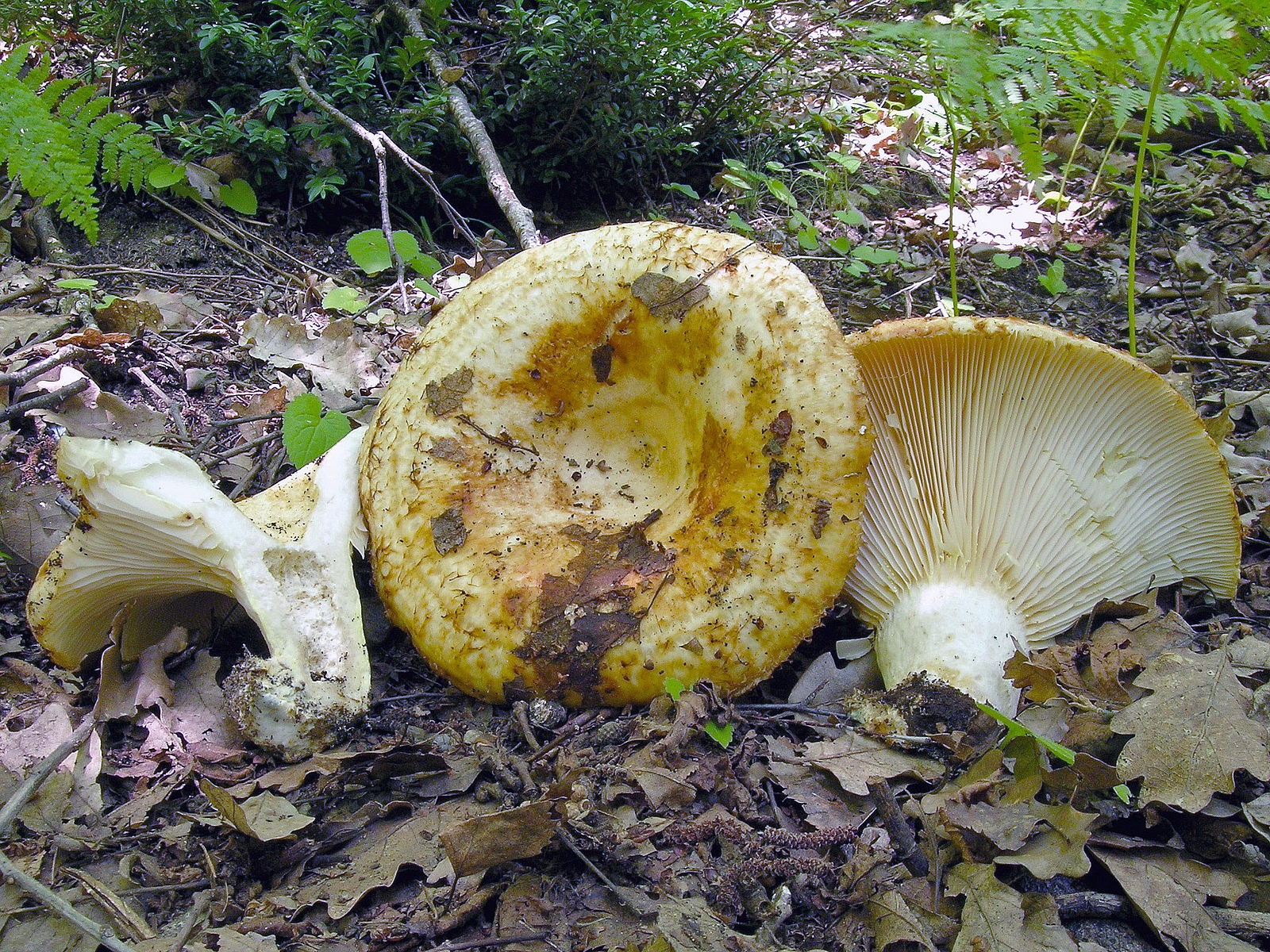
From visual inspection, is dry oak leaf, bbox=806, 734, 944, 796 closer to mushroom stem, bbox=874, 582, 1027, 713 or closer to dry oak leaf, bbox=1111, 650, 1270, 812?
mushroom stem, bbox=874, 582, 1027, 713

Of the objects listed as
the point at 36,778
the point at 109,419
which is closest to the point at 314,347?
the point at 109,419

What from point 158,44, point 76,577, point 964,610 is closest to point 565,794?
point 964,610

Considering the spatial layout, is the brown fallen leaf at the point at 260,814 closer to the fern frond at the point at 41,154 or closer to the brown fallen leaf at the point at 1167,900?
the brown fallen leaf at the point at 1167,900

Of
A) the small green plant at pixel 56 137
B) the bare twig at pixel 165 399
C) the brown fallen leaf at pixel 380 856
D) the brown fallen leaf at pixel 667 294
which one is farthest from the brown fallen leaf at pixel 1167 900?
the small green plant at pixel 56 137

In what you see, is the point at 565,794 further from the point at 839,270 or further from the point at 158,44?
the point at 158,44

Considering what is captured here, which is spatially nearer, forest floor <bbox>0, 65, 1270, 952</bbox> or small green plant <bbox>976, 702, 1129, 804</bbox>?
forest floor <bbox>0, 65, 1270, 952</bbox>

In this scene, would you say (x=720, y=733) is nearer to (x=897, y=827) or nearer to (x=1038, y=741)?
(x=897, y=827)

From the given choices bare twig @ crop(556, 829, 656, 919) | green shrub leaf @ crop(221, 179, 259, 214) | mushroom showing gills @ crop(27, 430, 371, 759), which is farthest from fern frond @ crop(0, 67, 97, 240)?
bare twig @ crop(556, 829, 656, 919)
